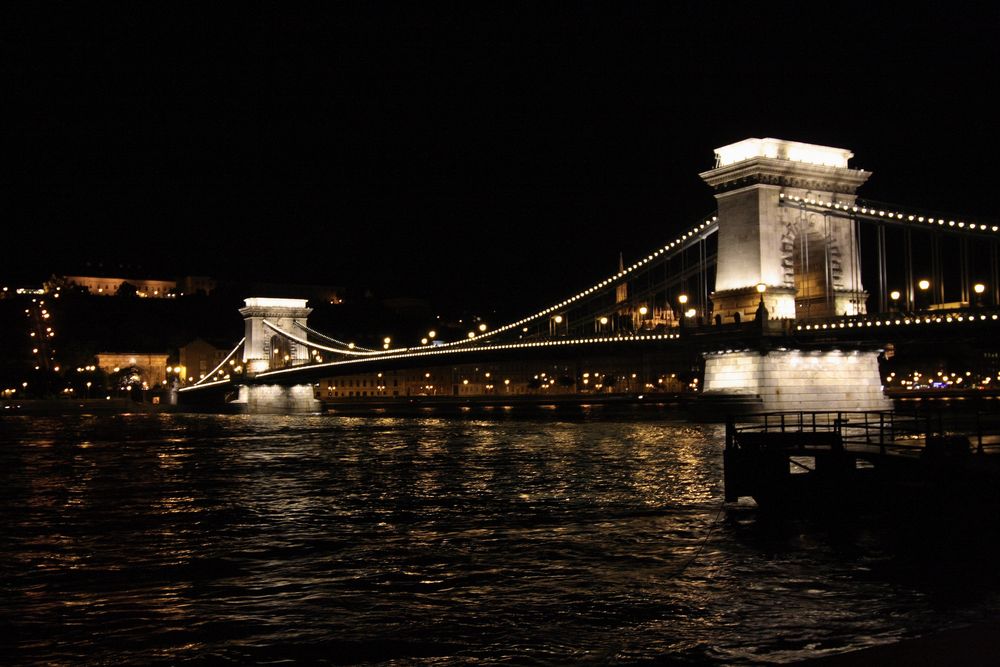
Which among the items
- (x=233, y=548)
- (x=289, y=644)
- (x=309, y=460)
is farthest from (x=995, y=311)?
(x=289, y=644)

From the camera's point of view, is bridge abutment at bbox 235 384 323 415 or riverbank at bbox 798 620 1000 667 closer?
riverbank at bbox 798 620 1000 667

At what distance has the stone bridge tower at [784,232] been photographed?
5172 centimetres

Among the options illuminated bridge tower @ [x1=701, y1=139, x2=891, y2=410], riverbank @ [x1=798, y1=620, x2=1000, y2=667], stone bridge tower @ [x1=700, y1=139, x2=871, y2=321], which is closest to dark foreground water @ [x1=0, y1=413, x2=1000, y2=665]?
riverbank @ [x1=798, y1=620, x2=1000, y2=667]

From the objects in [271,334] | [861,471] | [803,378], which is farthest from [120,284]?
[861,471]

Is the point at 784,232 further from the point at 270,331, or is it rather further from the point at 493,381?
the point at 493,381

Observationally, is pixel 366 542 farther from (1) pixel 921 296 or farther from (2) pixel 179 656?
(1) pixel 921 296

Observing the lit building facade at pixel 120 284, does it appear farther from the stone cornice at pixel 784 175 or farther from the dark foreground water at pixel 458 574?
the dark foreground water at pixel 458 574

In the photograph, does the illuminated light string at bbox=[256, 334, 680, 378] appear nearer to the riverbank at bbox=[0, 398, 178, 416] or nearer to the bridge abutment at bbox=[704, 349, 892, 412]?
the bridge abutment at bbox=[704, 349, 892, 412]

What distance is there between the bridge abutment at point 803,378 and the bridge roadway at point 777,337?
823mm

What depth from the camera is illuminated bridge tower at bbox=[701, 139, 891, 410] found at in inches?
1908

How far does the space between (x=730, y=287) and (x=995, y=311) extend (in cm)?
1616

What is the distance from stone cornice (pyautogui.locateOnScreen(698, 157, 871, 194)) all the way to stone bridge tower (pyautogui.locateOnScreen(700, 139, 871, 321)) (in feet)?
0.15

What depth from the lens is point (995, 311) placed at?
3866 cm

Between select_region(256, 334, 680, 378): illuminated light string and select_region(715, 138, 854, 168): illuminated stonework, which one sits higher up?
select_region(715, 138, 854, 168): illuminated stonework
